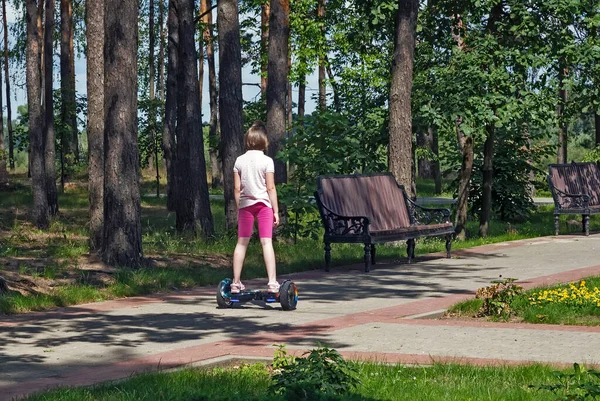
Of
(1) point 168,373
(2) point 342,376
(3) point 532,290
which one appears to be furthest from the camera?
(3) point 532,290

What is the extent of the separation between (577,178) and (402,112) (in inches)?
263

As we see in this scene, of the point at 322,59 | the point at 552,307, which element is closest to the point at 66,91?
the point at 322,59

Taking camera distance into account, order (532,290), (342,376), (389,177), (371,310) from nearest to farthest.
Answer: (342,376), (371,310), (532,290), (389,177)

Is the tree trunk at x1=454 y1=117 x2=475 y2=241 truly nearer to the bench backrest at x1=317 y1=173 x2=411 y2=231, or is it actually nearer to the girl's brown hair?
the bench backrest at x1=317 y1=173 x2=411 y2=231

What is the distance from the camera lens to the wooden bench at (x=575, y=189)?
2308cm

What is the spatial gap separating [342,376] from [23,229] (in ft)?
66.7

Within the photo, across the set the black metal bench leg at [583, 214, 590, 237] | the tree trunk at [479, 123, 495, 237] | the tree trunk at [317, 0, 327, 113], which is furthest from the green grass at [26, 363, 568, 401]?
the tree trunk at [317, 0, 327, 113]

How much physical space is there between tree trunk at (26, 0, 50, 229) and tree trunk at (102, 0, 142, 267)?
496 inches

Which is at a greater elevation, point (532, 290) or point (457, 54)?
point (457, 54)

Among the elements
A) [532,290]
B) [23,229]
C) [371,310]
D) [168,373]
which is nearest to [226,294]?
[371,310]

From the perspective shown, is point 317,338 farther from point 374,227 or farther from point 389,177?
point 389,177

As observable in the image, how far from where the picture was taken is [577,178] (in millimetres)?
24781

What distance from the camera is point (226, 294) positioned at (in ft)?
38.0

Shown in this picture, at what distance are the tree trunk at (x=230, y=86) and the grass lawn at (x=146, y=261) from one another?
1.66 metres
